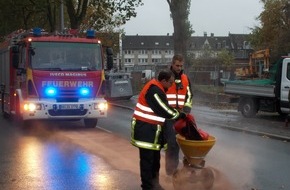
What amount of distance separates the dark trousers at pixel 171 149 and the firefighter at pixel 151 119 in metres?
0.10

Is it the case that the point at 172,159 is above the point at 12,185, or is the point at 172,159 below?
above

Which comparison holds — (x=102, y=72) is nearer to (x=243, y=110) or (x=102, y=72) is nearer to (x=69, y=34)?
(x=69, y=34)

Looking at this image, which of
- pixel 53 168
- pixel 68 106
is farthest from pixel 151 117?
pixel 68 106

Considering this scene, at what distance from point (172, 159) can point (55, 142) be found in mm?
5379

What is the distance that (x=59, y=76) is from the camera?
1348 cm

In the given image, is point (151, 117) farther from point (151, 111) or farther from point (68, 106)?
point (68, 106)

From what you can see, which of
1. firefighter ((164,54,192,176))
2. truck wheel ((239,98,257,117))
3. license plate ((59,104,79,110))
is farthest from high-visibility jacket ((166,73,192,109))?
truck wheel ((239,98,257,117))

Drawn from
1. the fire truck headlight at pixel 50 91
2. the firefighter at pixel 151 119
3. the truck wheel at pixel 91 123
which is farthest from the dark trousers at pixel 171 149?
the truck wheel at pixel 91 123

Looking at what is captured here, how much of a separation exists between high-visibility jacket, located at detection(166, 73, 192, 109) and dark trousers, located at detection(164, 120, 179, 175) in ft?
1.81

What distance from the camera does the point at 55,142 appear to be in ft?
38.4

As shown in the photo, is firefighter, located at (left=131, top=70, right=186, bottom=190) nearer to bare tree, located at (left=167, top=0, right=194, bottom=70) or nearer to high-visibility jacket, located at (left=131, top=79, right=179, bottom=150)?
high-visibility jacket, located at (left=131, top=79, right=179, bottom=150)

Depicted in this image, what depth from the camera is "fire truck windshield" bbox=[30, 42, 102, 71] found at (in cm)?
1357

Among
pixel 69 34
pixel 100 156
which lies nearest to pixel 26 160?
pixel 100 156

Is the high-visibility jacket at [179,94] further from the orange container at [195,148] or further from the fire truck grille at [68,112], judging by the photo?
the fire truck grille at [68,112]
